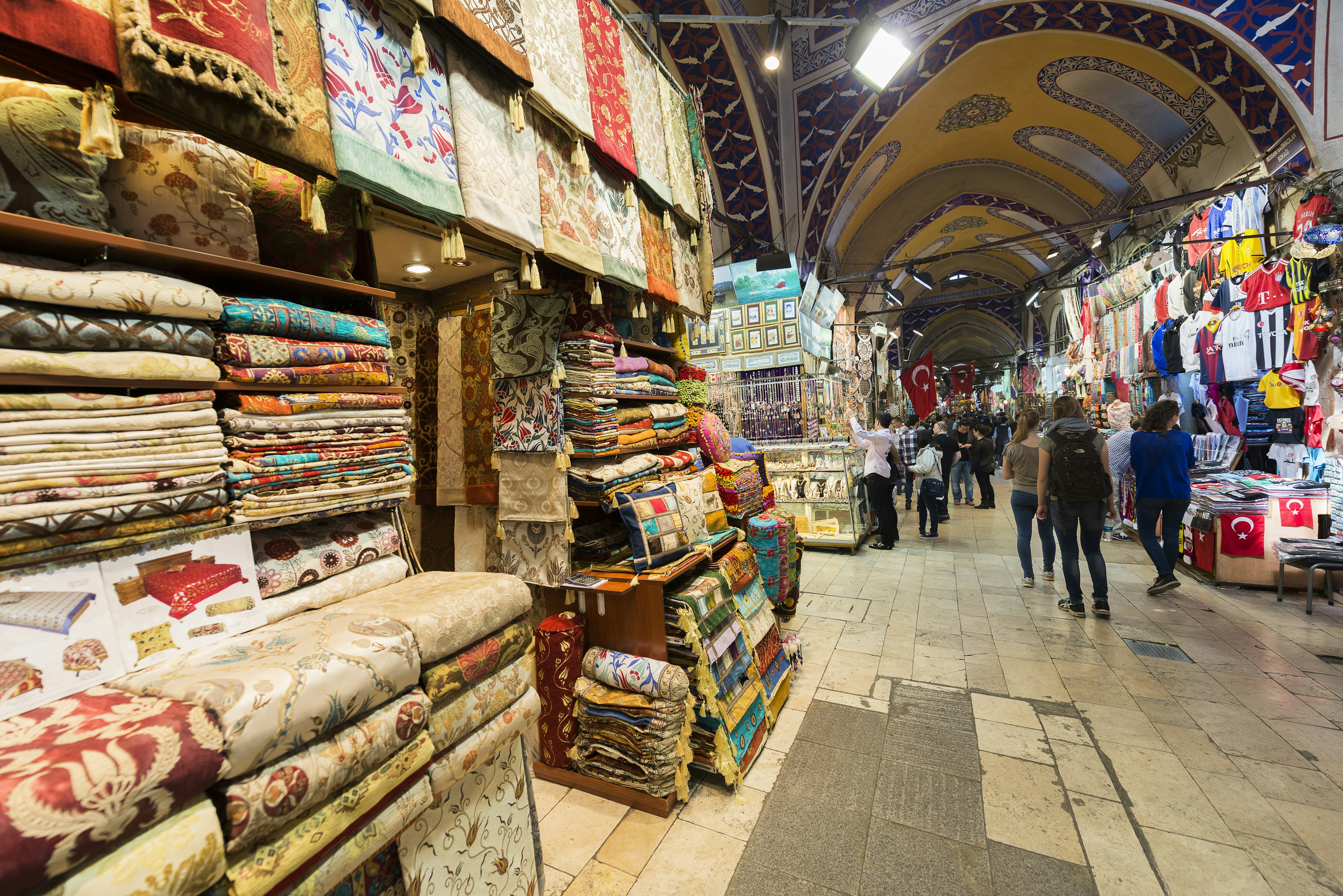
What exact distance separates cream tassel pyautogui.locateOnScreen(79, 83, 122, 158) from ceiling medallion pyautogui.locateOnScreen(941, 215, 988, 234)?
55.3ft

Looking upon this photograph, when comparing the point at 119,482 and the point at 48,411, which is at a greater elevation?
the point at 48,411

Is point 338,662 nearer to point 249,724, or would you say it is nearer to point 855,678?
point 249,724

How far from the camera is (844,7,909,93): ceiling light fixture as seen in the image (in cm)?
474

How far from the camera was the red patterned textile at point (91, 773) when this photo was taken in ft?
2.06

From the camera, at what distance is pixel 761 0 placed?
7.37m

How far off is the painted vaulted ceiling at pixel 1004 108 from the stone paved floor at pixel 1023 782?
5429 mm

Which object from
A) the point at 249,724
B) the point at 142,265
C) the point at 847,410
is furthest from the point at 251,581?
the point at 847,410

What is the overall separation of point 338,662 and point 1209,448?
9.07 meters

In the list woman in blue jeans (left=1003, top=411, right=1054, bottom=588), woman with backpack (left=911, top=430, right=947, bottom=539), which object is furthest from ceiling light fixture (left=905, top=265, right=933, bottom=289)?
woman in blue jeans (left=1003, top=411, right=1054, bottom=588)

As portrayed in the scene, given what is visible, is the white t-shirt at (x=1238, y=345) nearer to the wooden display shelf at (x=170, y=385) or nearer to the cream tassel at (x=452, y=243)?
the cream tassel at (x=452, y=243)

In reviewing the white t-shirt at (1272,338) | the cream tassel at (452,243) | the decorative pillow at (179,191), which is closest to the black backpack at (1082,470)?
the white t-shirt at (1272,338)

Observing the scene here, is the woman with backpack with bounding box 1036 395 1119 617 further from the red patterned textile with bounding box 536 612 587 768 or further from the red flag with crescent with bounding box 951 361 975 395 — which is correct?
the red flag with crescent with bounding box 951 361 975 395

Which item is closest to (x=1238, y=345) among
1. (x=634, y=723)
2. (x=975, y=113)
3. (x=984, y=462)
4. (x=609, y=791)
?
(x=984, y=462)

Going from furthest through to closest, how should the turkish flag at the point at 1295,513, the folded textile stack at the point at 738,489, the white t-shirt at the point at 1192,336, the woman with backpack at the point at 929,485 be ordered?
the woman with backpack at the point at 929,485 < the white t-shirt at the point at 1192,336 < the turkish flag at the point at 1295,513 < the folded textile stack at the point at 738,489
